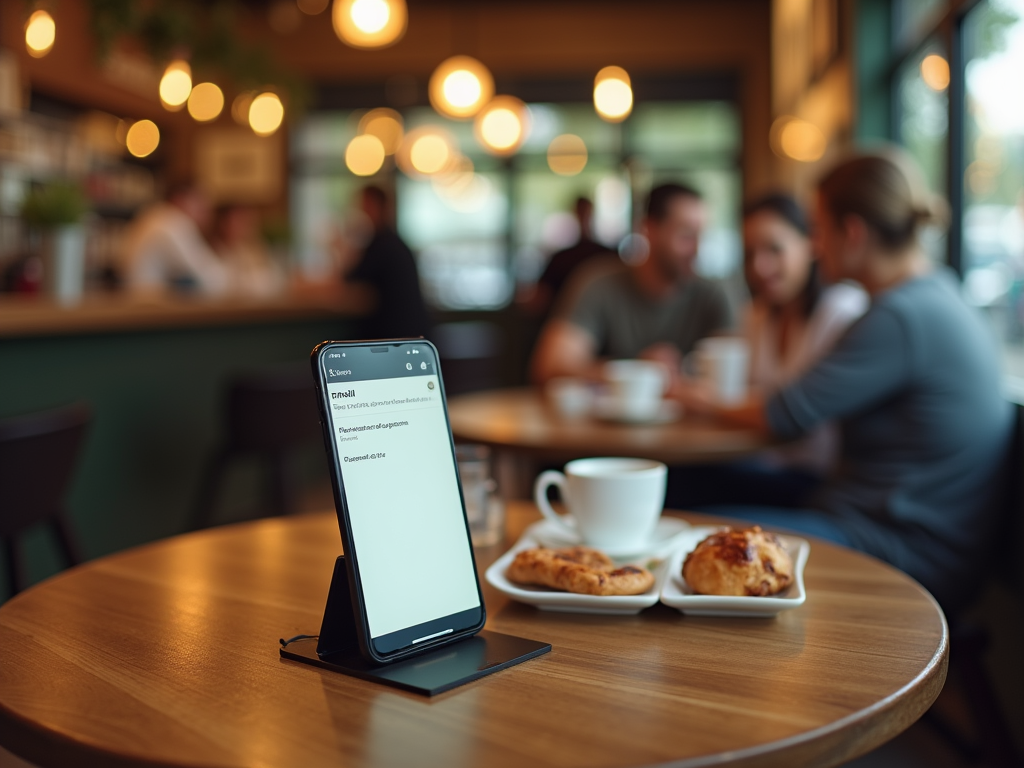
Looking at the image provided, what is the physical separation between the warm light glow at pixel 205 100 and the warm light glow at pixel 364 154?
2.21m

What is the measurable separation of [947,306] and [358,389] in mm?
1479

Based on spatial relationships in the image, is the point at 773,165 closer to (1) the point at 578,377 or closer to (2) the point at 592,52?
(2) the point at 592,52

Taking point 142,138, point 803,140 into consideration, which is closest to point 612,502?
point 803,140

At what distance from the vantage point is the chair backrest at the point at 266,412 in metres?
3.34

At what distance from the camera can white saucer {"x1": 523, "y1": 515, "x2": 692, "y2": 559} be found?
1.20 meters

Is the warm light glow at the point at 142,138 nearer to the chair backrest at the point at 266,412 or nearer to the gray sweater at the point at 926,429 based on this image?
the chair backrest at the point at 266,412

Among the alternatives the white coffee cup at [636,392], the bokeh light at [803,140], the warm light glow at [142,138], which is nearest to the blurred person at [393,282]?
the bokeh light at [803,140]

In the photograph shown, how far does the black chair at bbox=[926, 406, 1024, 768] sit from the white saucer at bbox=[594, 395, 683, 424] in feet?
2.53

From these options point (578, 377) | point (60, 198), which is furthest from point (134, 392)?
point (578, 377)

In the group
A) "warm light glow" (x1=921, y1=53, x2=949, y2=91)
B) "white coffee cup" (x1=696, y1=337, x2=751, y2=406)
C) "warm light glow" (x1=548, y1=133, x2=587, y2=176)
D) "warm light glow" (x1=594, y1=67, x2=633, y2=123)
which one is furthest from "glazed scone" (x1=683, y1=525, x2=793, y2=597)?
"warm light glow" (x1=548, y1=133, x2=587, y2=176)

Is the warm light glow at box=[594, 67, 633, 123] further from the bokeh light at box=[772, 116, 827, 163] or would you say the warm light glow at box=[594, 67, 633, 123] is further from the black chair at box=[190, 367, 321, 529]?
the black chair at box=[190, 367, 321, 529]

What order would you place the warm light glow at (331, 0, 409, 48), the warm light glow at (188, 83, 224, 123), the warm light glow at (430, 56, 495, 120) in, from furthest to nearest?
the warm light glow at (188, 83, 224, 123), the warm light glow at (430, 56, 495, 120), the warm light glow at (331, 0, 409, 48)

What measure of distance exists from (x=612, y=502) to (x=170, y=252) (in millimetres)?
5730

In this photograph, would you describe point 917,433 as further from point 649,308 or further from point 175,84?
point 175,84
